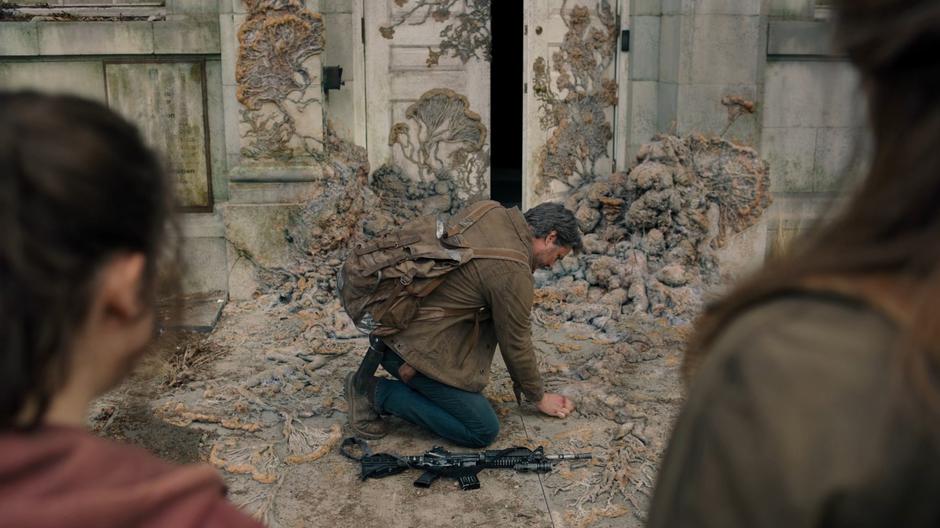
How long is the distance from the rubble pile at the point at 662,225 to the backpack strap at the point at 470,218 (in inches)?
99.2

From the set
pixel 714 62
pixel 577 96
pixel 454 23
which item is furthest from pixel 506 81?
pixel 714 62

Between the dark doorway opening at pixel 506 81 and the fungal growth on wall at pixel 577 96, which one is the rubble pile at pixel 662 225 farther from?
the dark doorway opening at pixel 506 81

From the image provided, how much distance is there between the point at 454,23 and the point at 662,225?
253cm

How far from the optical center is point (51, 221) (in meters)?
1.11

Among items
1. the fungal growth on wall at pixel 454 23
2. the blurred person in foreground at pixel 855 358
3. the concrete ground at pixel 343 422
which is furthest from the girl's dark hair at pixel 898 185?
the fungal growth on wall at pixel 454 23

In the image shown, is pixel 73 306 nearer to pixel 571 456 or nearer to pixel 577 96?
pixel 571 456

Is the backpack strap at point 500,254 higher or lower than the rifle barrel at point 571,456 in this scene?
higher

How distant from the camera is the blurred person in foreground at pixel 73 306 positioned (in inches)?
43.5

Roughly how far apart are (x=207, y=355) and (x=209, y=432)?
1.28 meters

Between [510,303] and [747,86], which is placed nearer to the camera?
[510,303]

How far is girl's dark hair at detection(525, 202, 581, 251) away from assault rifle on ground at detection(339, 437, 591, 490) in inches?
41.6

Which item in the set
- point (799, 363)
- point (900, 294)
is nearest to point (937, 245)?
point (900, 294)

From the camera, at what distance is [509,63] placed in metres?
14.6

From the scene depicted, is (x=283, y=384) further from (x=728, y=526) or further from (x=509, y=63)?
(x=509, y=63)
